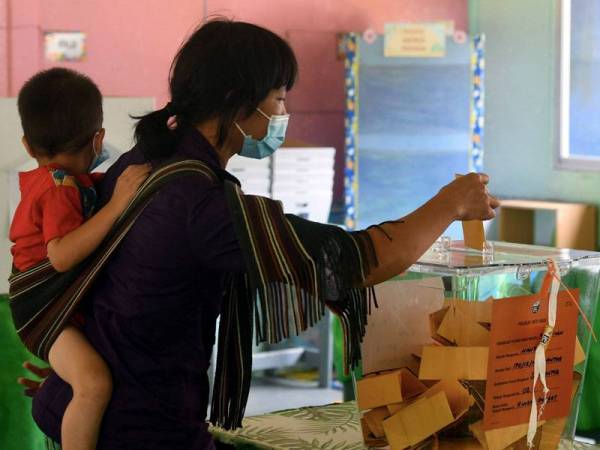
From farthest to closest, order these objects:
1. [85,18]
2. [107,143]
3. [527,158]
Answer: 1. [527,158]
2. [85,18]
3. [107,143]

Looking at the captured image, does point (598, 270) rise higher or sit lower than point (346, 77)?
lower

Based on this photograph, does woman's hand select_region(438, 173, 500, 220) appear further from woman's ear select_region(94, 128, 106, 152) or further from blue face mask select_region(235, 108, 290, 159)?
woman's ear select_region(94, 128, 106, 152)

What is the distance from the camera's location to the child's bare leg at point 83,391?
1.36m

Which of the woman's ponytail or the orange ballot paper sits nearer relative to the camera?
the woman's ponytail

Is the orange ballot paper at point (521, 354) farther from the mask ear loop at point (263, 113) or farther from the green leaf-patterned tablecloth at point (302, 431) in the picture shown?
the mask ear loop at point (263, 113)

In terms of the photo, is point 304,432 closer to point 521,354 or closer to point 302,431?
point 302,431

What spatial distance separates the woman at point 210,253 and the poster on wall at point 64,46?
370 centimetres

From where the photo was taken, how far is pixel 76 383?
1.37m

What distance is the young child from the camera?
1.37 m

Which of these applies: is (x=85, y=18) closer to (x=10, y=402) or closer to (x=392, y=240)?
(x=10, y=402)

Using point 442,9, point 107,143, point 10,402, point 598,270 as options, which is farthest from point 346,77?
point 598,270

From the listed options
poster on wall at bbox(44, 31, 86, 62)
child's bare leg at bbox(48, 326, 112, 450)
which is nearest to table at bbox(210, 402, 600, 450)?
child's bare leg at bbox(48, 326, 112, 450)

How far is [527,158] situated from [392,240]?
499cm

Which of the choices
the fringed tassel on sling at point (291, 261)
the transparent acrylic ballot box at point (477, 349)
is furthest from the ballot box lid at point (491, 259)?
the fringed tassel on sling at point (291, 261)
